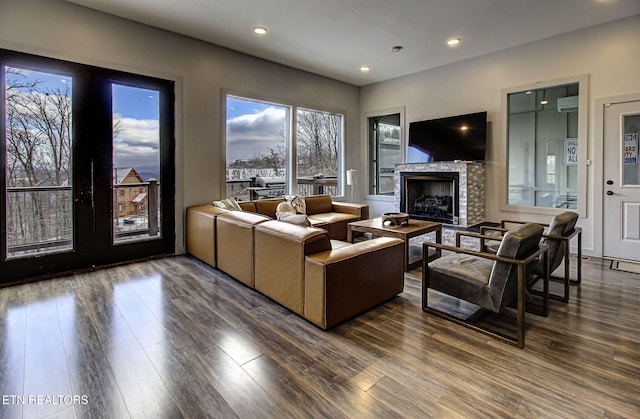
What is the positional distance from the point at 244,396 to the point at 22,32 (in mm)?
4345

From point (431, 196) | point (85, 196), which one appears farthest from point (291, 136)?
point (85, 196)

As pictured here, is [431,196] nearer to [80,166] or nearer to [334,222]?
[334,222]

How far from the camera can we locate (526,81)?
16.6 ft

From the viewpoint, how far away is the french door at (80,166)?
360 centimetres

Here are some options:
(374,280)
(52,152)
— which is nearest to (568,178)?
(374,280)

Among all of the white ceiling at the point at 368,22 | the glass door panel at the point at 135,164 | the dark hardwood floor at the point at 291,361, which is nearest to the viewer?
the dark hardwood floor at the point at 291,361

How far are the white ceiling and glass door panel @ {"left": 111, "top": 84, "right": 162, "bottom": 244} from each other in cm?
104

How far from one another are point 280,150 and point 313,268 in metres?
3.96

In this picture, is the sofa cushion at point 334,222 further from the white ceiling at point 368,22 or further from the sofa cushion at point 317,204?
the white ceiling at point 368,22

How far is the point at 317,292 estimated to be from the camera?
8.28 ft

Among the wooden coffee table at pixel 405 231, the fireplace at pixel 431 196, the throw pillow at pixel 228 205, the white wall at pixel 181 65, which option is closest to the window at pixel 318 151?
the white wall at pixel 181 65

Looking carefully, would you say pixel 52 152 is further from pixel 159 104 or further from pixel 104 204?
pixel 159 104

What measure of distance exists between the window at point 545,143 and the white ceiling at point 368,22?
825 millimetres

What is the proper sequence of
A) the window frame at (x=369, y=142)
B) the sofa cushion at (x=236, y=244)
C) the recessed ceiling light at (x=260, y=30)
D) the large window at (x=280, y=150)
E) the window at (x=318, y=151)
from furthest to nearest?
the window frame at (x=369, y=142), the window at (x=318, y=151), the large window at (x=280, y=150), the recessed ceiling light at (x=260, y=30), the sofa cushion at (x=236, y=244)
